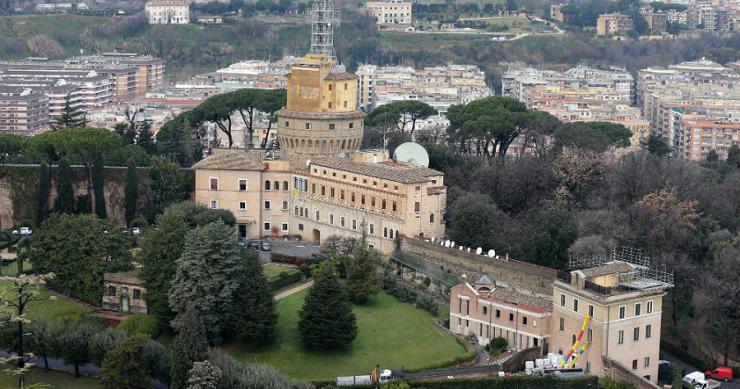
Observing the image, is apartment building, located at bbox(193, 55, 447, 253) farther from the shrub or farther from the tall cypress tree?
the shrub

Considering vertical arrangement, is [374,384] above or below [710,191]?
below

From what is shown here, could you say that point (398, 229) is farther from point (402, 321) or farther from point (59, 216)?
point (59, 216)

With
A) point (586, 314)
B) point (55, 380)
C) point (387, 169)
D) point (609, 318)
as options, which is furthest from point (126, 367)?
point (387, 169)

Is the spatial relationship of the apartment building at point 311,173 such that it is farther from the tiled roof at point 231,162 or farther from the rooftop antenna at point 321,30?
the rooftop antenna at point 321,30

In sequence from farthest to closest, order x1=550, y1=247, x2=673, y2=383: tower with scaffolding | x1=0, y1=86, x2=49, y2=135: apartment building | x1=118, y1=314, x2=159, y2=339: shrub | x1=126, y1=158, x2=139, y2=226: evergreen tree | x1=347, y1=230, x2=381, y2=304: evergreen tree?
x1=0, y1=86, x2=49, y2=135: apartment building < x1=126, y1=158, x2=139, y2=226: evergreen tree < x1=347, y1=230, x2=381, y2=304: evergreen tree < x1=118, y1=314, x2=159, y2=339: shrub < x1=550, y1=247, x2=673, y2=383: tower with scaffolding

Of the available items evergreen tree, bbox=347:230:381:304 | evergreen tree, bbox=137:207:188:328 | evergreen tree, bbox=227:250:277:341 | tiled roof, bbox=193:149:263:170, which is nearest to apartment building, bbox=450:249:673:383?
evergreen tree, bbox=347:230:381:304

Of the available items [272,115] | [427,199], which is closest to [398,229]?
[427,199]

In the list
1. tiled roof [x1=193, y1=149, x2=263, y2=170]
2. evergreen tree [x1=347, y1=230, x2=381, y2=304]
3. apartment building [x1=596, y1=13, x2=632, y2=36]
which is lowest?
evergreen tree [x1=347, y1=230, x2=381, y2=304]
